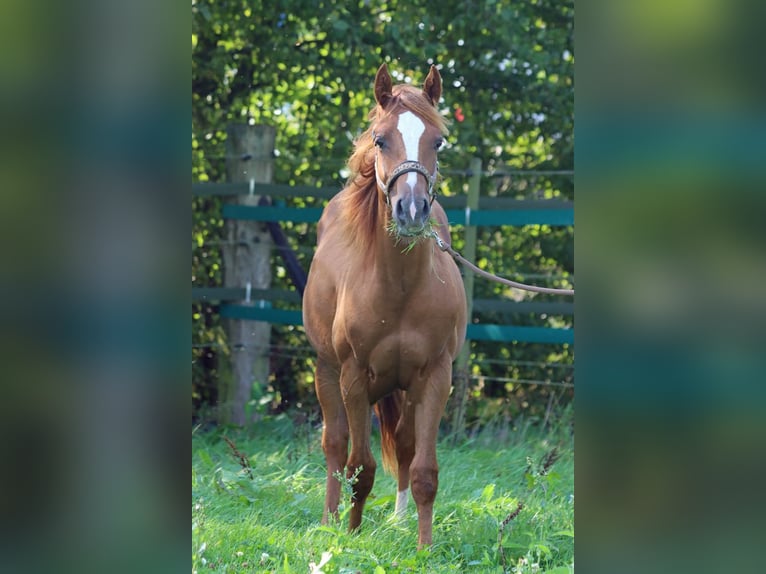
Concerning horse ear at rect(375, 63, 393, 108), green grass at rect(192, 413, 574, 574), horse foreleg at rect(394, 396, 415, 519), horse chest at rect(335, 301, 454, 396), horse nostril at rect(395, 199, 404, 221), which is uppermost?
horse ear at rect(375, 63, 393, 108)

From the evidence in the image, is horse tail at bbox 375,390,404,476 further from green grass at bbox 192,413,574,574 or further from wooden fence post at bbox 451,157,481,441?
wooden fence post at bbox 451,157,481,441

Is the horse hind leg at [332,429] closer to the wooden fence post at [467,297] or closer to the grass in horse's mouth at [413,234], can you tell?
the grass in horse's mouth at [413,234]

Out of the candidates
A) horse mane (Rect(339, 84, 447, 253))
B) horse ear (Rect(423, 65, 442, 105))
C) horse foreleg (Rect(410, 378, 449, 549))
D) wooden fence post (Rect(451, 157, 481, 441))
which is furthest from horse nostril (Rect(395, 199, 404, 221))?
wooden fence post (Rect(451, 157, 481, 441))

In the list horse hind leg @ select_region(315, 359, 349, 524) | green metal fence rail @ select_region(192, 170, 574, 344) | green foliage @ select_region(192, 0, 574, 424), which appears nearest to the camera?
horse hind leg @ select_region(315, 359, 349, 524)

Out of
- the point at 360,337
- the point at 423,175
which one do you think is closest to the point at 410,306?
the point at 360,337

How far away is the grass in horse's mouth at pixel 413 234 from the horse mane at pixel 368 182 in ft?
0.32

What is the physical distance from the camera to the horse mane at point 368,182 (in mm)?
3633

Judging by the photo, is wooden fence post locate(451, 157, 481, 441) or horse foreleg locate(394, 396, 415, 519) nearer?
horse foreleg locate(394, 396, 415, 519)

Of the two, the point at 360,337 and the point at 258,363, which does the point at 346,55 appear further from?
the point at 360,337

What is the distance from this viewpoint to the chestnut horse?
137 inches

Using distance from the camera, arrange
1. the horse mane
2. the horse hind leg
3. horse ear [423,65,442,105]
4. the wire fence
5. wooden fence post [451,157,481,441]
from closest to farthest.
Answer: the horse mane < horse ear [423,65,442,105] < the horse hind leg < wooden fence post [451,157,481,441] < the wire fence

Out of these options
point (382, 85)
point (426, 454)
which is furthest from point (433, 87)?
point (426, 454)
